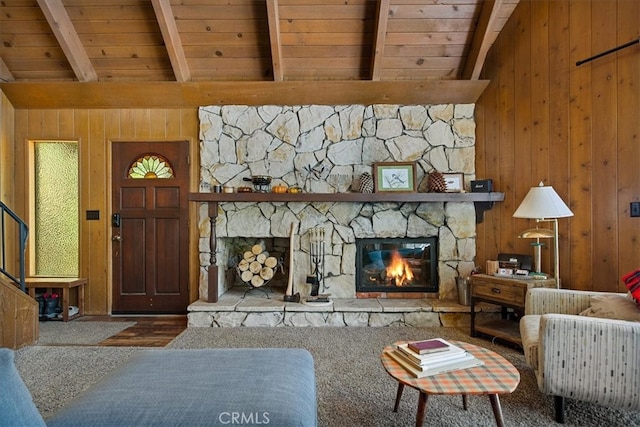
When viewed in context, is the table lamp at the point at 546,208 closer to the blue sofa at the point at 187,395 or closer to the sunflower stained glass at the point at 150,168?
the blue sofa at the point at 187,395

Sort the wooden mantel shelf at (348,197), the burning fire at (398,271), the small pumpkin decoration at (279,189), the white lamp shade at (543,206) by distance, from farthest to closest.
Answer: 1. the burning fire at (398,271)
2. the small pumpkin decoration at (279,189)
3. the wooden mantel shelf at (348,197)
4. the white lamp shade at (543,206)

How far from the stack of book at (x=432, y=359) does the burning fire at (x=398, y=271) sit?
2.13 m

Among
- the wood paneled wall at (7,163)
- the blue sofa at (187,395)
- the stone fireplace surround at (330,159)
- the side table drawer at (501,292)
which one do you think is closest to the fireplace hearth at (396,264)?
the stone fireplace surround at (330,159)

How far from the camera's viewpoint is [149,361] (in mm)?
1504

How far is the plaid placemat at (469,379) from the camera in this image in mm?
1379

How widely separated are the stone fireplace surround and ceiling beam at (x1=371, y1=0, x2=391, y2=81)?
0.43 m

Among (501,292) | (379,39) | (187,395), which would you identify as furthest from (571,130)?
(187,395)

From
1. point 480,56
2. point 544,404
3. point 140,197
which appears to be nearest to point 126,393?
point 544,404

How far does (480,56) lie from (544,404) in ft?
10.00

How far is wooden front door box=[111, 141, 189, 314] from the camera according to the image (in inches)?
152

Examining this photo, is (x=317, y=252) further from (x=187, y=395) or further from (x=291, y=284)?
(x=187, y=395)

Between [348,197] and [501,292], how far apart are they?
5.32 feet
